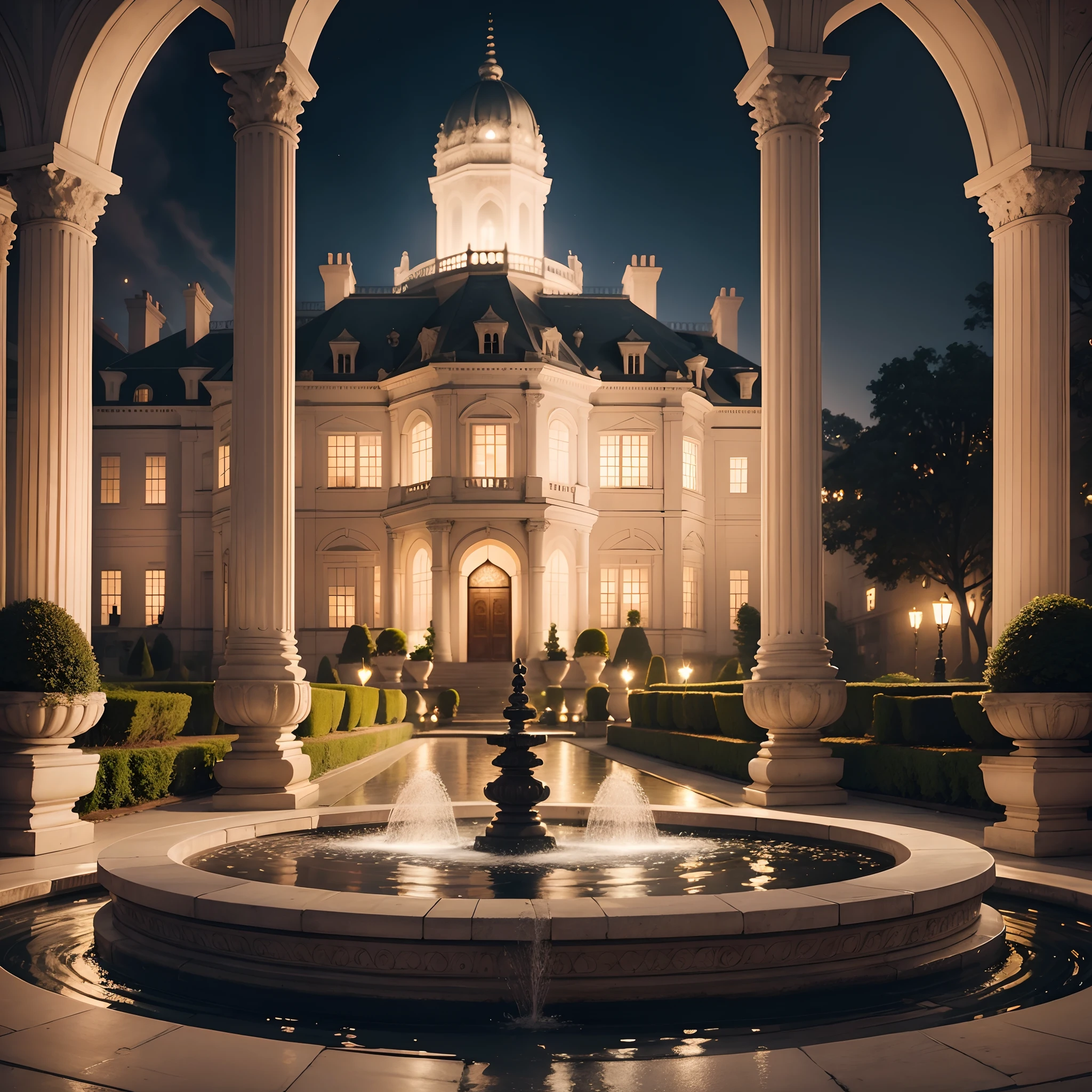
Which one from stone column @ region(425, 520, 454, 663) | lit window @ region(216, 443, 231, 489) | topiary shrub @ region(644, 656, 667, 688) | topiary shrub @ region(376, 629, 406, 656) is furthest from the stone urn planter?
lit window @ region(216, 443, 231, 489)

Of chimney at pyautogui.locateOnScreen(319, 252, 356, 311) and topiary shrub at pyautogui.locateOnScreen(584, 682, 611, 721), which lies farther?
chimney at pyautogui.locateOnScreen(319, 252, 356, 311)

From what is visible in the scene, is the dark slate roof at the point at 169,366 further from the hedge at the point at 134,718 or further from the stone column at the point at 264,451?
the stone column at the point at 264,451

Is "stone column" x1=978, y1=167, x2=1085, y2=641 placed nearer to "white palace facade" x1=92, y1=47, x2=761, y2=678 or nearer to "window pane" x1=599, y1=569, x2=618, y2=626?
"white palace facade" x1=92, y1=47, x2=761, y2=678

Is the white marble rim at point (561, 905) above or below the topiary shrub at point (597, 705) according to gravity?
above

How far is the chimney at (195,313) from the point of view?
52.9 m

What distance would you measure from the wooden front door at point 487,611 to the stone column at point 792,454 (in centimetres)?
3080

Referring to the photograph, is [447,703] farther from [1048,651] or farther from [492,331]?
[1048,651]

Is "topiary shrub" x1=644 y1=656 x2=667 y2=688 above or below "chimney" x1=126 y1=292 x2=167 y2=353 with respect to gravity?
below

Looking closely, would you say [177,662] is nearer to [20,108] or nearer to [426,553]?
[426,553]

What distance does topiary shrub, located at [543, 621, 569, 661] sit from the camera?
40562 millimetres

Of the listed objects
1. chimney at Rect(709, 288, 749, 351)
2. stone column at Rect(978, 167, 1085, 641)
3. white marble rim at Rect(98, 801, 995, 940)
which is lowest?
white marble rim at Rect(98, 801, 995, 940)

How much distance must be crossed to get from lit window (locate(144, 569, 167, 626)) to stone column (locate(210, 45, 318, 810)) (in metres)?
39.0

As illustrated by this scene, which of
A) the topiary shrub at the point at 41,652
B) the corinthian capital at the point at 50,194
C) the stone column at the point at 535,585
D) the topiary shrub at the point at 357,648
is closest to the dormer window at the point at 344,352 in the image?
the stone column at the point at 535,585

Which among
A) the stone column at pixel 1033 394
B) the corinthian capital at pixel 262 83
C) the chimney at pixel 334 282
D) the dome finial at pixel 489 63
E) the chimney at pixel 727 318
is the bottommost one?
the stone column at pixel 1033 394
